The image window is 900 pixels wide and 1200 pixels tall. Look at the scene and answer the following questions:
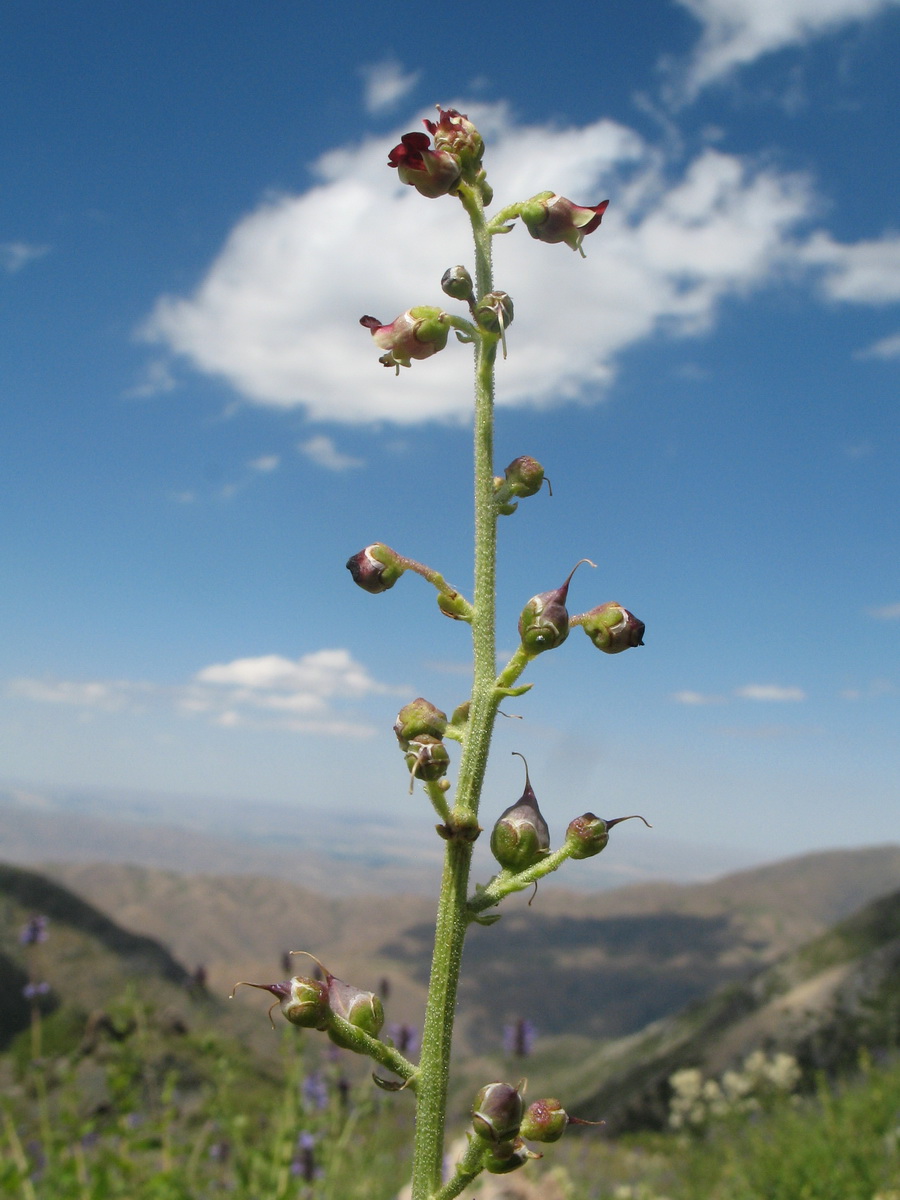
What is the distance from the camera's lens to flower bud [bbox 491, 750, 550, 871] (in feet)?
7.17

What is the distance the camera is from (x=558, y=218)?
8.35ft

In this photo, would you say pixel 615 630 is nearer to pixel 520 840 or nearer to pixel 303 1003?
pixel 520 840

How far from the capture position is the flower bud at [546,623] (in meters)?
2.25

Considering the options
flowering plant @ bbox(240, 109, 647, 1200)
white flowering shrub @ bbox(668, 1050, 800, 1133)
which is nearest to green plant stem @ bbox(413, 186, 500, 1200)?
flowering plant @ bbox(240, 109, 647, 1200)

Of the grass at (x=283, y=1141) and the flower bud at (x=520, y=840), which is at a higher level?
the flower bud at (x=520, y=840)

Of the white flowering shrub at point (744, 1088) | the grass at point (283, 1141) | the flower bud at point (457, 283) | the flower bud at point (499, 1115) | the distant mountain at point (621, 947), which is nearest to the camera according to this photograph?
the flower bud at point (499, 1115)

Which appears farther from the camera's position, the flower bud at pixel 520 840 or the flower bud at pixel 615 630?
the flower bud at pixel 615 630

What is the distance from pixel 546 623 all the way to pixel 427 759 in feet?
1.54

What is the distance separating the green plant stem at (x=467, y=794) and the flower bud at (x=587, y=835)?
10.7 inches

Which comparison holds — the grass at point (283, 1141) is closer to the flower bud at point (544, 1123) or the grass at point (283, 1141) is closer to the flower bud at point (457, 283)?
the flower bud at point (544, 1123)

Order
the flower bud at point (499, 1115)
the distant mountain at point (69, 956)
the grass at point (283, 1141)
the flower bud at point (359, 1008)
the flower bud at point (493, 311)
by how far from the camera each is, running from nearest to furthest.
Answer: the flower bud at point (499, 1115) < the flower bud at point (359, 1008) < the flower bud at point (493, 311) < the grass at point (283, 1141) < the distant mountain at point (69, 956)

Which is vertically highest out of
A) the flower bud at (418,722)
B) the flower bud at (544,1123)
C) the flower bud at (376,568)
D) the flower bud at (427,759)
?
the flower bud at (376,568)

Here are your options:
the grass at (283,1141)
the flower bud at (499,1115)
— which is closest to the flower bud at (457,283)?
the flower bud at (499,1115)

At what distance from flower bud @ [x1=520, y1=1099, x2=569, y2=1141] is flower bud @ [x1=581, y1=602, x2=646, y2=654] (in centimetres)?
113
